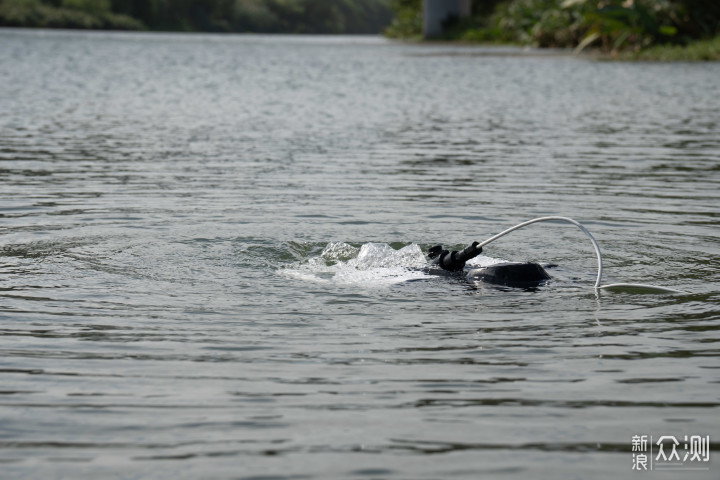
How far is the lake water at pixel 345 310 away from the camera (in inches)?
198

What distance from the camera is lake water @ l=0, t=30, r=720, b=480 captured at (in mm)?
5027

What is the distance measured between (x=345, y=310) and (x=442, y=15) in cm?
7715

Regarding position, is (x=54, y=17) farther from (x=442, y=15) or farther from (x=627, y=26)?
(x=627, y=26)

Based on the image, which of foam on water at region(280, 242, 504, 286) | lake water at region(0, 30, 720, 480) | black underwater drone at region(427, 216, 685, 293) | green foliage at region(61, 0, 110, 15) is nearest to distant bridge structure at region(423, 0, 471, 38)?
green foliage at region(61, 0, 110, 15)

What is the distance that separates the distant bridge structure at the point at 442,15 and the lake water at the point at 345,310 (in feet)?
214

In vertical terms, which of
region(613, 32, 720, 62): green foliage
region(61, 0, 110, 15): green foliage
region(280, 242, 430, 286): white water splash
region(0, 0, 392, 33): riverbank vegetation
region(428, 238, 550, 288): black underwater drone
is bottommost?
region(0, 0, 392, 33): riverbank vegetation

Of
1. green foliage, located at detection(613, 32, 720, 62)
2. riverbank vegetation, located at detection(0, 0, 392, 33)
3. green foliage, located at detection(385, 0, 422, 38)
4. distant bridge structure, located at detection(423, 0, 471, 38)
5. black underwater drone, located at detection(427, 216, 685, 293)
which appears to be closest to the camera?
black underwater drone, located at detection(427, 216, 685, 293)

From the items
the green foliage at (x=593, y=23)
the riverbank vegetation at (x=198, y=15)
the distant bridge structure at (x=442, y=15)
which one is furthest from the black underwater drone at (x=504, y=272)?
Result: the riverbank vegetation at (x=198, y=15)

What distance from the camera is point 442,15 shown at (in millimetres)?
82312

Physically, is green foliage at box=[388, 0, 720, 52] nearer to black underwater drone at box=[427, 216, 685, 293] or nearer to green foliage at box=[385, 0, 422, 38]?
green foliage at box=[385, 0, 422, 38]

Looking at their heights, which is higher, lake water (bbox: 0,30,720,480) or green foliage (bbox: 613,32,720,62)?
lake water (bbox: 0,30,720,480)

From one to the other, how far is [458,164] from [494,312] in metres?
8.01

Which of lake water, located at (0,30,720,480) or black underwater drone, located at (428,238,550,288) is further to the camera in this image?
black underwater drone, located at (428,238,550,288)

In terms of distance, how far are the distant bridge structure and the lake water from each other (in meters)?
65.1
